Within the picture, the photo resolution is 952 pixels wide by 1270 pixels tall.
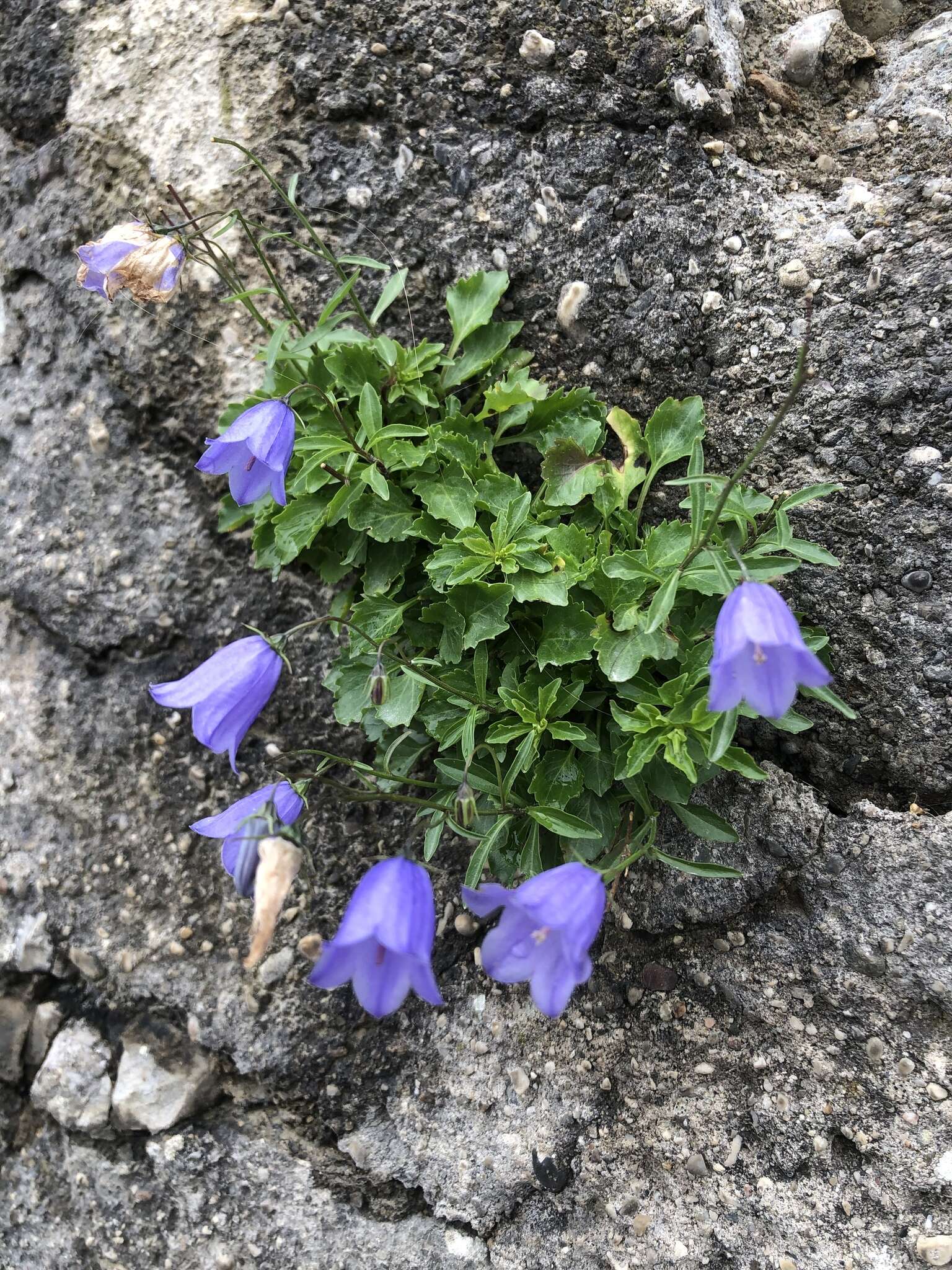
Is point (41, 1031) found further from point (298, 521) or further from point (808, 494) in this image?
point (808, 494)

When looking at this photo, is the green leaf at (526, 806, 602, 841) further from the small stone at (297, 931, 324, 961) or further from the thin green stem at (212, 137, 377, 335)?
the thin green stem at (212, 137, 377, 335)

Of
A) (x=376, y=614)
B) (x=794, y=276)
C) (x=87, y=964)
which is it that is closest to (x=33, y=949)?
(x=87, y=964)

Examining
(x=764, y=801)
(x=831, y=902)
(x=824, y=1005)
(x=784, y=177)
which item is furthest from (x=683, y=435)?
(x=824, y=1005)

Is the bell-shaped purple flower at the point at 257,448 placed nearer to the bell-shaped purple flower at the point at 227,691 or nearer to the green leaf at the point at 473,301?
the bell-shaped purple flower at the point at 227,691

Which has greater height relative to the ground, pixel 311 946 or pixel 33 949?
pixel 311 946

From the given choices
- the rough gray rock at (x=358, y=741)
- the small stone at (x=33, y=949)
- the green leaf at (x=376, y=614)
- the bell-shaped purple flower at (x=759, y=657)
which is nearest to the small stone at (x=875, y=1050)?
the rough gray rock at (x=358, y=741)

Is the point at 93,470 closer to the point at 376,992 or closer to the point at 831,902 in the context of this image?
the point at 376,992
